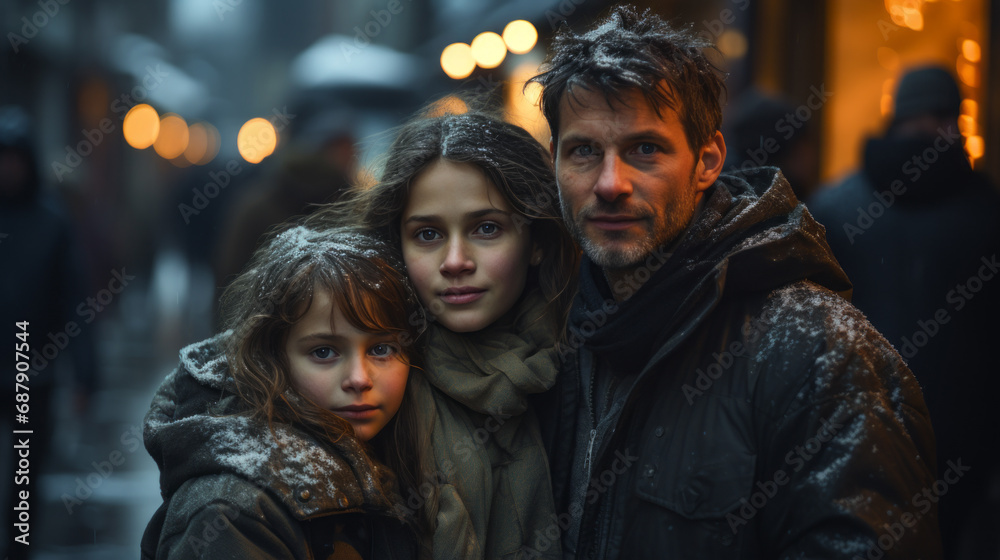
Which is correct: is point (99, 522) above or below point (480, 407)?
below

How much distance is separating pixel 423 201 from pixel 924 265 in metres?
2.49

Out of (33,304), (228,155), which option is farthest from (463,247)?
(228,155)

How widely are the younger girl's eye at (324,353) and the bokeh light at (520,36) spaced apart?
350 inches

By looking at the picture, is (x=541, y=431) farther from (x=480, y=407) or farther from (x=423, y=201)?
(x=423, y=201)

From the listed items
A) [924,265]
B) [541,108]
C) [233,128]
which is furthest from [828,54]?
[233,128]

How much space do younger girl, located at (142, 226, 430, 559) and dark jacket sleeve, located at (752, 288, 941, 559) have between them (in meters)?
0.96

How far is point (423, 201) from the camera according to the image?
2.53 m

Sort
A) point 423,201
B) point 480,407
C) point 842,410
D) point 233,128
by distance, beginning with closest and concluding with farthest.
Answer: point 842,410
point 480,407
point 423,201
point 233,128

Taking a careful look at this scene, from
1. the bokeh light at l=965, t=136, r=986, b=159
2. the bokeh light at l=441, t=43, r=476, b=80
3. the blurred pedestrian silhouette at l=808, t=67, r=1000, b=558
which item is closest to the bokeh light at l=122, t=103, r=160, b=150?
the bokeh light at l=441, t=43, r=476, b=80

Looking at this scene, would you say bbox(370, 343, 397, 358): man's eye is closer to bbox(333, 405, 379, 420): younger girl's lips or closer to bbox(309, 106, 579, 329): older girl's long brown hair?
bbox(333, 405, 379, 420): younger girl's lips

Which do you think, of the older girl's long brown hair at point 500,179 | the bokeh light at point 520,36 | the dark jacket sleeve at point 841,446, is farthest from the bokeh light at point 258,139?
the dark jacket sleeve at point 841,446

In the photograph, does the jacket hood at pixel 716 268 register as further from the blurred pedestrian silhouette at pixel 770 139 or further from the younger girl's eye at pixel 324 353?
the blurred pedestrian silhouette at pixel 770 139

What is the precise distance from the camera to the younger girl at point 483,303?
2301mm

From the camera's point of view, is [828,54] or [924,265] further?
[828,54]
